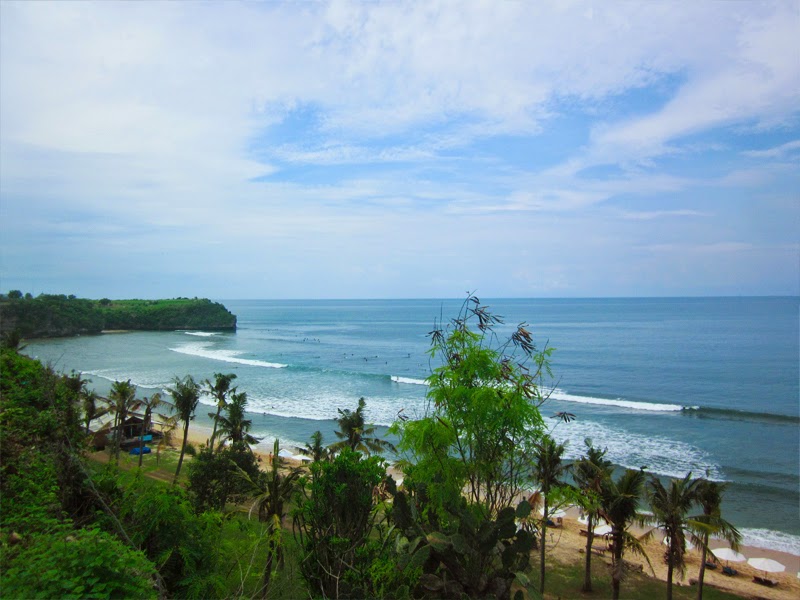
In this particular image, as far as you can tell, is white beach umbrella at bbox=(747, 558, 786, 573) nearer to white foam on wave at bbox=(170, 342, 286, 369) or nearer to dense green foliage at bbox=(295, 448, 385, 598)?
dense green foliage at bbox=(295, 448, 385, 598)

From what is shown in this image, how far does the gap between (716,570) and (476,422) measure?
679 inches

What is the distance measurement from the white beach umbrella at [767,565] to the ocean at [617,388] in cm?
293

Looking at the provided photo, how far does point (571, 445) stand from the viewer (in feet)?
109

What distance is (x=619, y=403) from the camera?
144ft

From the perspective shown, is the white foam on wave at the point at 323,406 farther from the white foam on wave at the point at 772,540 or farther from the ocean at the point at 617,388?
the white foam on wave at the point at 772,540

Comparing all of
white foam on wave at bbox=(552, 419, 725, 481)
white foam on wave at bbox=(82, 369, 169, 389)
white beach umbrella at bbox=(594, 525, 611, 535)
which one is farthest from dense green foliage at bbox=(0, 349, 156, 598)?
white foam on wave at bbox=(82, 369, 169, 389)

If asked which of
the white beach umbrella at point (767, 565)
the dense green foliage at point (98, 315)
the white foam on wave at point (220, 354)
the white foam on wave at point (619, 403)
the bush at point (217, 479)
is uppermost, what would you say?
the dense green foliage at point (98, 315)

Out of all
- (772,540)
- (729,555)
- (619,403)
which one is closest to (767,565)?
(729,555)

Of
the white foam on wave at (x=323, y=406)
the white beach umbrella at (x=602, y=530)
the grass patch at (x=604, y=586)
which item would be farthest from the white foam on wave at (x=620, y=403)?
the grass patch at (x=604, y=586)

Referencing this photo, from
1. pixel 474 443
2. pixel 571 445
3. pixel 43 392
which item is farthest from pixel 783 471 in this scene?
pixel 43 392

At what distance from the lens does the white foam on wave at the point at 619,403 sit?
139 feet

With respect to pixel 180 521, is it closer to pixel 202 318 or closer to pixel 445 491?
pixel 445 491

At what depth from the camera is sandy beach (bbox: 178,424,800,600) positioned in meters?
18.6

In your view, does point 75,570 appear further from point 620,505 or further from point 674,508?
point 674,508
